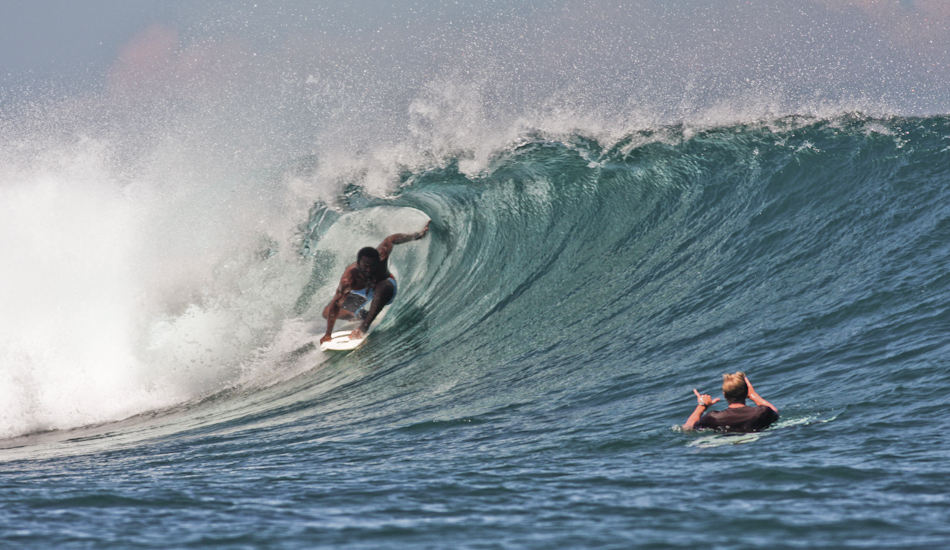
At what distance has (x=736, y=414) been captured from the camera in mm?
4352

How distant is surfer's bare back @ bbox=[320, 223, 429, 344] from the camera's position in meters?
8.49

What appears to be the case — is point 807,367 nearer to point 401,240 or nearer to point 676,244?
point 676,244

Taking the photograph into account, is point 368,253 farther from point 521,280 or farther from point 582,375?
point 582,375

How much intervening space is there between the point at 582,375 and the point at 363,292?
334 cm

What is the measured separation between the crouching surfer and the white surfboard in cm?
488

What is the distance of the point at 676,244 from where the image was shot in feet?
30.8

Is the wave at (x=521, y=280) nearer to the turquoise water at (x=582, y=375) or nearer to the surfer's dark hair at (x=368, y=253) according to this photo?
the turquoise water at (x=582, y=375)

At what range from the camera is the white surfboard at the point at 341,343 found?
8500 millimetres

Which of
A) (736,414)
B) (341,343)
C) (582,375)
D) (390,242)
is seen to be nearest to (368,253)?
(390,242)

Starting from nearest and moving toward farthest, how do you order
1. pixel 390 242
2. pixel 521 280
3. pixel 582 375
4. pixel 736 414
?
pixel 736 414
pixel 582 375
pixel 390 242
pixel 521 280

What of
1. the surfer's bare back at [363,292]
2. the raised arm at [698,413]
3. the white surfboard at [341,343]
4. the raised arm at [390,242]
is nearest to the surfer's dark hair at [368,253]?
the surfer's bare back at [363,292]

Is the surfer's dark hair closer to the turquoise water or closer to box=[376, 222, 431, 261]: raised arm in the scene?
box=[376, 222, 431, 261]: raised arm

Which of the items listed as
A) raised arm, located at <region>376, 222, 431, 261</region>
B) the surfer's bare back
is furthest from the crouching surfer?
raised arm, located at <region>376, 222, 431, 261</region>

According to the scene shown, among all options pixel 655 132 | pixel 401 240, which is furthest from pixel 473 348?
pixel 655 132
